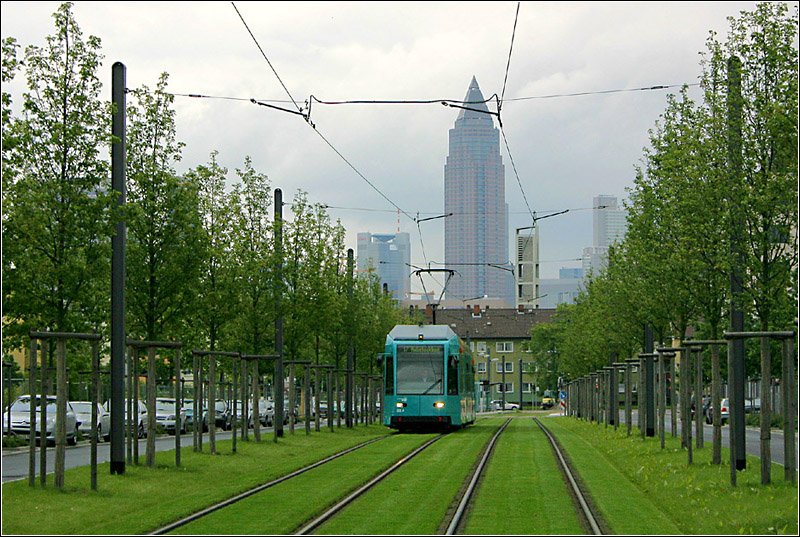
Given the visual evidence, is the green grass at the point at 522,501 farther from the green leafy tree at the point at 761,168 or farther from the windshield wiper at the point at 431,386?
the windshield wiper at the point at 431,386

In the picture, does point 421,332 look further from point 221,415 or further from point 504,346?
point 504,346

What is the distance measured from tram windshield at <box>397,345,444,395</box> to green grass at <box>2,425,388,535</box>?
1450 cm

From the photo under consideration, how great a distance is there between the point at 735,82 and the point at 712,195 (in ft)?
6.25

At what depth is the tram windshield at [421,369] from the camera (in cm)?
4384

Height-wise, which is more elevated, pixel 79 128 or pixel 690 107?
pixel 690 107

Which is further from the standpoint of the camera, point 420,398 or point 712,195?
point 420,398

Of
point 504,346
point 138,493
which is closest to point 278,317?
point 138,493

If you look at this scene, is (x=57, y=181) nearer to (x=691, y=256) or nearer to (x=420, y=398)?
(x=691, y=256)

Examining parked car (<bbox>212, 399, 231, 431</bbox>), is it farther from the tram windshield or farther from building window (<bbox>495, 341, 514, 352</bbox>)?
building window (<bbox>495, 341, 514, 352</bbox>)

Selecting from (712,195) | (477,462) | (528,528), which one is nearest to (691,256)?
(712,195)

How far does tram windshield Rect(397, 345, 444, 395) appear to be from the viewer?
144ft

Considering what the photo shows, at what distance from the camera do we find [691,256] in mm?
22469

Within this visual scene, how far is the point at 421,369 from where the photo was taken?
43.9m

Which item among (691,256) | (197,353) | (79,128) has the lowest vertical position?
(197,353)
